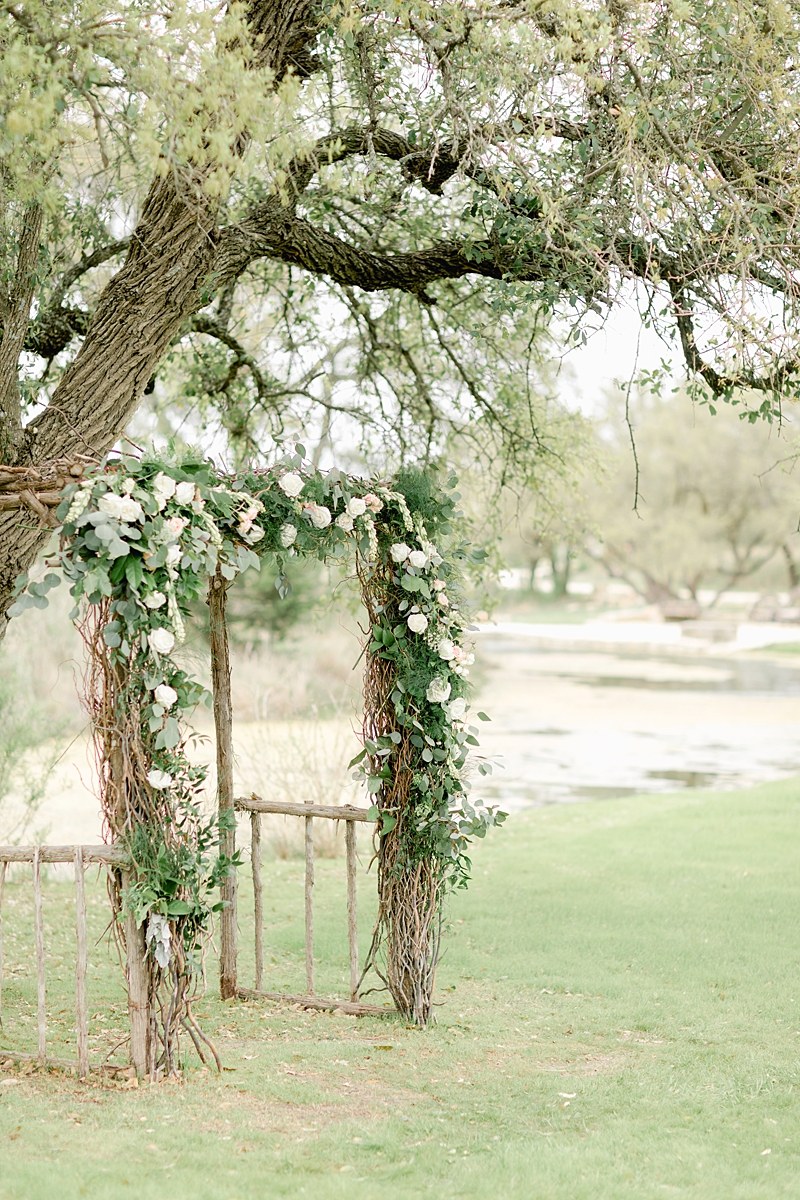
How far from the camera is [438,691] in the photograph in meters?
5.48

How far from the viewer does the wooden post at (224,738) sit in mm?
5898

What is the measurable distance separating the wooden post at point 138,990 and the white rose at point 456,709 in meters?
1.74

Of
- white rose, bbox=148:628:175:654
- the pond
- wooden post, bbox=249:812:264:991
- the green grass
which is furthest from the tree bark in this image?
the pond

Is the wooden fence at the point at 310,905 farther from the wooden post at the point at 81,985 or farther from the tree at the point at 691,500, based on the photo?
the tree at the point at 691,500

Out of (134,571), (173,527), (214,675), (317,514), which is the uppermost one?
(317,514)

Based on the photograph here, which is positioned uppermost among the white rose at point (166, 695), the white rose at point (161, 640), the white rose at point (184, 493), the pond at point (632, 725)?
the white rose at point (184, 493)

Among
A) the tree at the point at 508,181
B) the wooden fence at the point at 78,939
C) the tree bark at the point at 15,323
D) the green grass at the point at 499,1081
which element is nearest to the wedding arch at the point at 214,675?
the wooden fence at the point at 78,939

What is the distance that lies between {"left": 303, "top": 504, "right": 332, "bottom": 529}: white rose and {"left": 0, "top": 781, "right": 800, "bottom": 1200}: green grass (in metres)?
2.37

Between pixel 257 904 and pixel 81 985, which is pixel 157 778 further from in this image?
pixel 257 904

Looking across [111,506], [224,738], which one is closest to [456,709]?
[224,738]

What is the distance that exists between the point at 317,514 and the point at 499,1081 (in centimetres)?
258

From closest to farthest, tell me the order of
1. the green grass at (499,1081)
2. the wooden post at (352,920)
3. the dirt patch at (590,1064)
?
1. the green grass at (499,1081)
2. the dirt patch at (590,1064)
3. the wooden post at (352,920)

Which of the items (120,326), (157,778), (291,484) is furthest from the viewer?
(120,326)

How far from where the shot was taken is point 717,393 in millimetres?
6355
